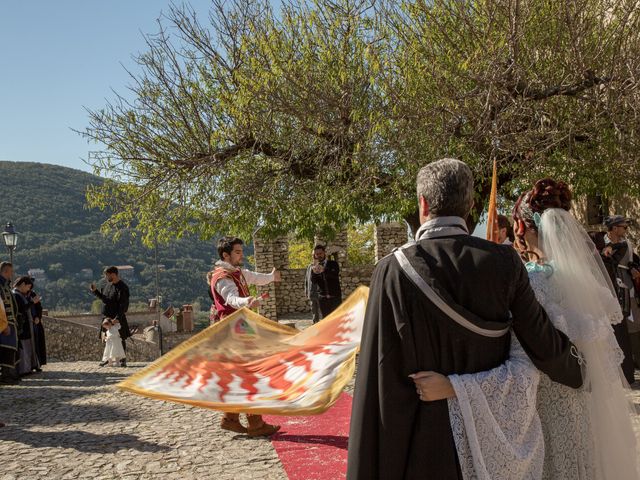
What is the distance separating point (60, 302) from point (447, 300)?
294 ft

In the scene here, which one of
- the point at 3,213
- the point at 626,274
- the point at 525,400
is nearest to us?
the point at 525,400

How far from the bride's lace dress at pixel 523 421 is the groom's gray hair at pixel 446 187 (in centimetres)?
61

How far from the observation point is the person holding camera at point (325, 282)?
14539 mm

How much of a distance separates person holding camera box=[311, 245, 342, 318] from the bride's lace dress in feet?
37.0

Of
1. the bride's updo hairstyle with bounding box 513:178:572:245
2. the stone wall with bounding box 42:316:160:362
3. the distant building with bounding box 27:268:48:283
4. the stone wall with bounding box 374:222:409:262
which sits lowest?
the stone wall with bounding box 42:316:160:362

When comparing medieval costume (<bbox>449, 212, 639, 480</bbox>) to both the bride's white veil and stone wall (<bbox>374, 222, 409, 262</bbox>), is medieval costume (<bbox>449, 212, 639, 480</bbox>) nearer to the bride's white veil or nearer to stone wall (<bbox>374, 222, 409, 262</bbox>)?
the bride's white veil

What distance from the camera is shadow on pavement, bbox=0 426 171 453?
7.16 metres

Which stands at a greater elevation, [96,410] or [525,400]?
[525,400]

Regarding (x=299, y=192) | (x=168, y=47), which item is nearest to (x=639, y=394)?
(x=299, y=192)

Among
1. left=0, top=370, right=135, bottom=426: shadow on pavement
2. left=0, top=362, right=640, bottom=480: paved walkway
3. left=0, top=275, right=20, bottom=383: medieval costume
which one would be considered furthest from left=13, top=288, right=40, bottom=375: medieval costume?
left=0, top=362, right=640, bottom=480: paved walkway

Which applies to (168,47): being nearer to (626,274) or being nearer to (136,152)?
(136,152)

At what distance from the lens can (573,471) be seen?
3.08 meters

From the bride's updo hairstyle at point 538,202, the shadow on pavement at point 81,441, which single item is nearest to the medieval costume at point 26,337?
the shadow on pavement at point 81,441

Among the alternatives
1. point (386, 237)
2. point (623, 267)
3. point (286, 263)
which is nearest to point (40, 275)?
point (286, 263)
